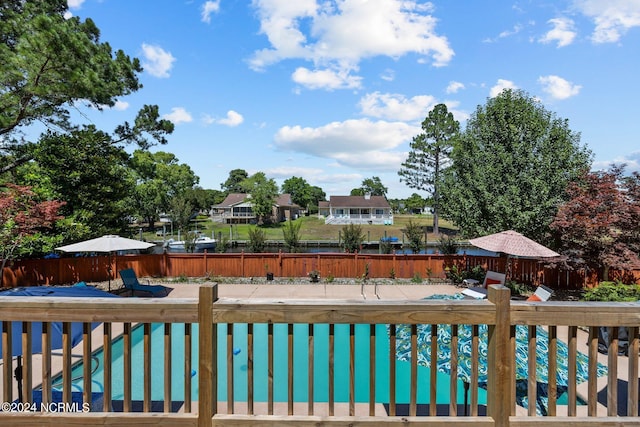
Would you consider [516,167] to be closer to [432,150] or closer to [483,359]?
[483,359]

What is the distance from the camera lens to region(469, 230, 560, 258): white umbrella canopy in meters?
8.44

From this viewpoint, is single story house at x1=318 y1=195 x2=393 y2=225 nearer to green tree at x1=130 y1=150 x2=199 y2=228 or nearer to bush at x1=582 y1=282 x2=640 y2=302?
green tree at x1=130 y1=150 x2=199 y2=228

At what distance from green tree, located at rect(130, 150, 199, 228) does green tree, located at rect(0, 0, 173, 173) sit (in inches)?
736

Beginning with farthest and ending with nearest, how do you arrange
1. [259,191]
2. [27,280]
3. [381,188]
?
[381,188]
[259,191]
[27,280]

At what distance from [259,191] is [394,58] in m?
33.0

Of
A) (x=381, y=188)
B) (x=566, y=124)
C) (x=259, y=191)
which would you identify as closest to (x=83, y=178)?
(x=566, y=124)

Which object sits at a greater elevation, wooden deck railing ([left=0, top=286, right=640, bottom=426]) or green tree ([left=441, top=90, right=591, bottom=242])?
green tree ([left=441, top=90, right=591, bottom=242])

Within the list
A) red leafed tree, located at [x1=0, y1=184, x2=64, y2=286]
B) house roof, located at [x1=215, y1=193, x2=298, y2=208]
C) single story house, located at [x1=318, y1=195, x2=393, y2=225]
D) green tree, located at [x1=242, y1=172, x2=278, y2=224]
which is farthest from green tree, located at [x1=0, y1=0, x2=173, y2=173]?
house roof, located at [x1=215, y1=193, x2=298, y2=208]

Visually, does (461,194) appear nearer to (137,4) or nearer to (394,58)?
(394,58)

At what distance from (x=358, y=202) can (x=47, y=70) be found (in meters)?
37.7

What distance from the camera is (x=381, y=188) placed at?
269ft

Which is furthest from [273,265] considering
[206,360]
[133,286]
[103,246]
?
[206,360]

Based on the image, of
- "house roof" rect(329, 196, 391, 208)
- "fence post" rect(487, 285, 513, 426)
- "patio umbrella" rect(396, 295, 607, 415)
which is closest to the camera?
"fence post" rect(487, 285, 513, 426)

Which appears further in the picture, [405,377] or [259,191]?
[259,191]
